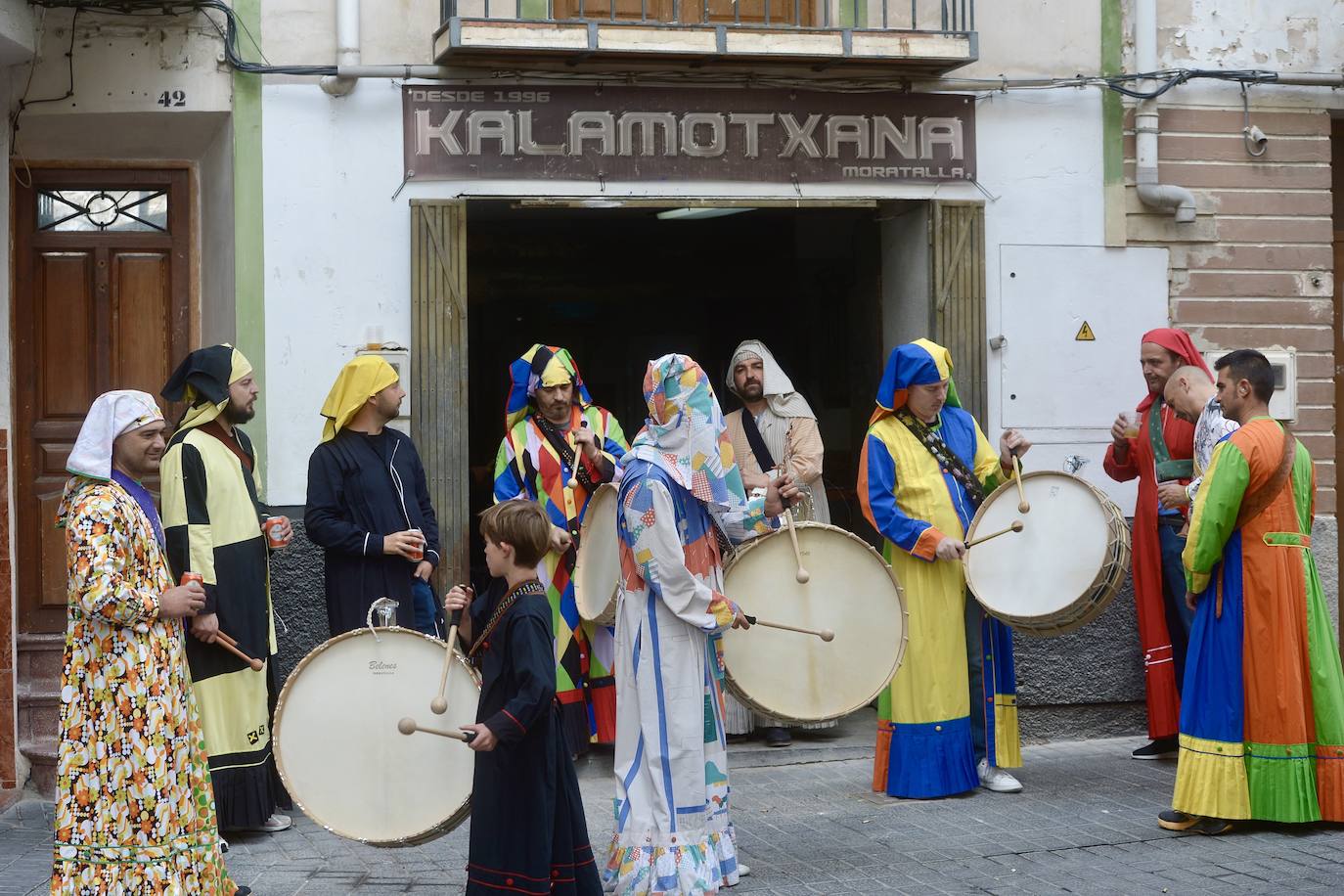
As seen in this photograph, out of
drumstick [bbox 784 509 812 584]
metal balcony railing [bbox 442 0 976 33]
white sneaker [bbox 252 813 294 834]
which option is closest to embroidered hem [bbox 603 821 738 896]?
drumstick [bbox 784 509 812 584]

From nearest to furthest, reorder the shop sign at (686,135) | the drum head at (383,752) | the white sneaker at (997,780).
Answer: the drum head at (383,752) < the white sneaker at (997,780) < the shop sign at (686,135)

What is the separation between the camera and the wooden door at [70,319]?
7699 millimetres

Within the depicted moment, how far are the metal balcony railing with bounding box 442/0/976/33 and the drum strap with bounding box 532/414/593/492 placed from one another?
1935 millimetres

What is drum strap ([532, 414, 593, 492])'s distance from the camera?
24.1ft

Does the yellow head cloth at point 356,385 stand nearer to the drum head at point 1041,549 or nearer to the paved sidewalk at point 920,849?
the paved sidewalk at point 920,849

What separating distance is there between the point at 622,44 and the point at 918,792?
3.56m

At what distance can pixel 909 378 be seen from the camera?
6848mm

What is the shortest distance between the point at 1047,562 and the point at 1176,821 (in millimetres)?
1113

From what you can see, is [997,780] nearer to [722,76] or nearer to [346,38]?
[722,76]

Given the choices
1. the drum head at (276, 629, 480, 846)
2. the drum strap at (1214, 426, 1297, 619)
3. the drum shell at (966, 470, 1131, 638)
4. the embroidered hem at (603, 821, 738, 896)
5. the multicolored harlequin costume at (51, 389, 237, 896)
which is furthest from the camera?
the drum shell at (966, 470, 1131, 638)

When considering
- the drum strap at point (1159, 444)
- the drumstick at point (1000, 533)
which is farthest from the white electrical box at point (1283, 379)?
the drumstick at point (1000, 533)

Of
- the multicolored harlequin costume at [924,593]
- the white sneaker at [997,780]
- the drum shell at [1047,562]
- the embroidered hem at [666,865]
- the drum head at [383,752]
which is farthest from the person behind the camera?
the white sneaker at [997,780]

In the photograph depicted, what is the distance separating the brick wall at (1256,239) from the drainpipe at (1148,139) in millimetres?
72

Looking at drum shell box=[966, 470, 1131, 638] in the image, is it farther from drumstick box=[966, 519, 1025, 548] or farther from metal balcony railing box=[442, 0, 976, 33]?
metal balcony railing box=[442, 0, 976, 33]
